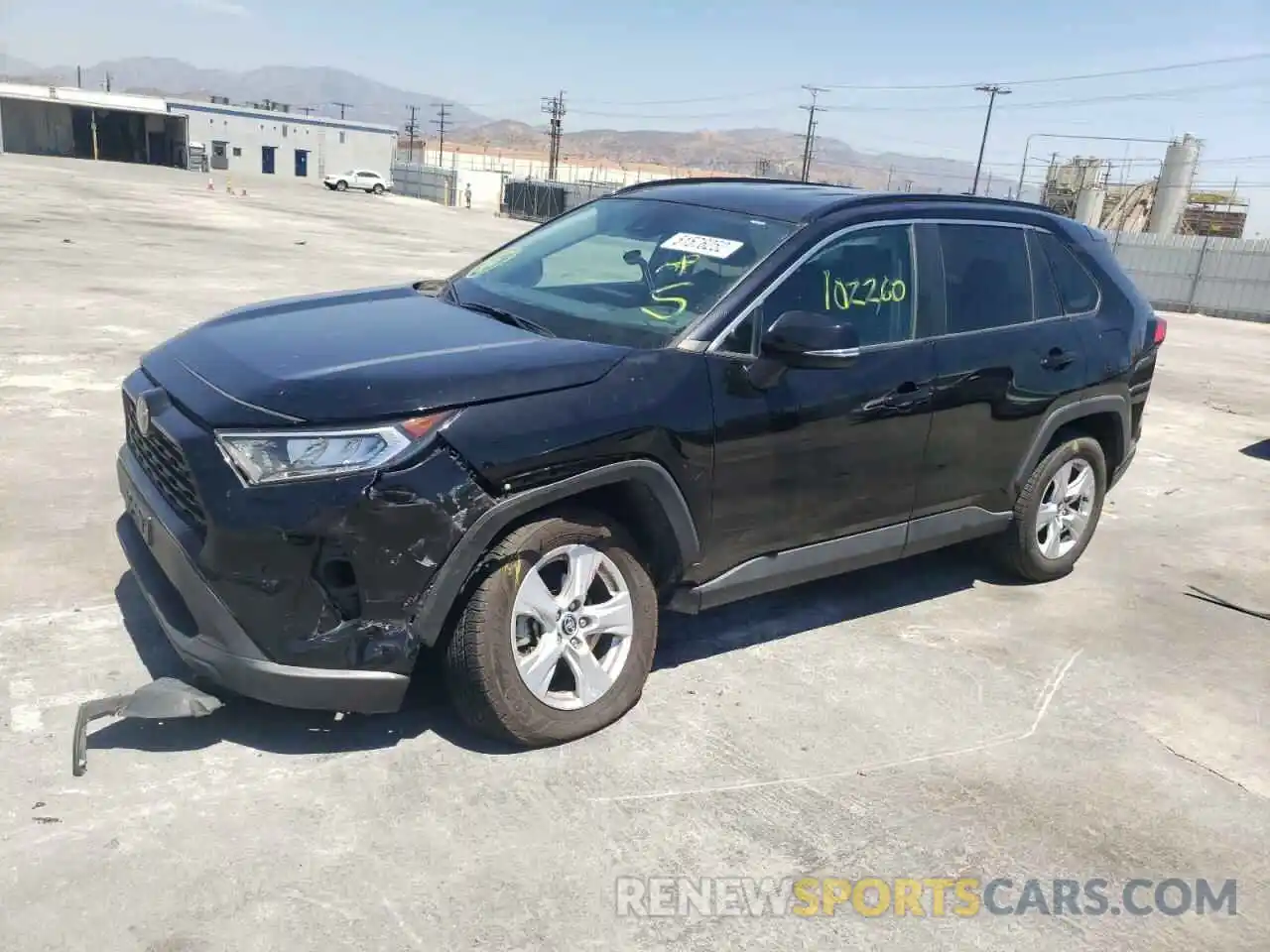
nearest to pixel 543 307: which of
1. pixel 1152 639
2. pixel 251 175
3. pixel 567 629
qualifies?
pixel 567 629

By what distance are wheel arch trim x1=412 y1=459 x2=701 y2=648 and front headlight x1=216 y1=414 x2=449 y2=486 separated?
0.34 metres

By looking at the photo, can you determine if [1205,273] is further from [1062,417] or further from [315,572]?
[315,572]

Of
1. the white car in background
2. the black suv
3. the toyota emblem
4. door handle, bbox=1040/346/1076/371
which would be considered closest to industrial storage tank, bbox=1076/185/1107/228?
the white car in background

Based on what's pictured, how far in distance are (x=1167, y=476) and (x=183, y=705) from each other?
23.9 ft

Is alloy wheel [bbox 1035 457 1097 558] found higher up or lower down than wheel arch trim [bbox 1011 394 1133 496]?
lower down

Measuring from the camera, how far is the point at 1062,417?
4.91 metres

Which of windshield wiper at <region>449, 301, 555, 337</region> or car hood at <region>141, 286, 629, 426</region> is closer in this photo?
car hood at <region>141, 286, 629, 426</region>

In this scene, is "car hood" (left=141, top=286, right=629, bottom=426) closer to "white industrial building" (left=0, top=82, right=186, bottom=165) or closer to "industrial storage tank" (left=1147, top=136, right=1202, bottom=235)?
"industrial storage tank" (left=1147, top=136, right=1202, bottom=235)

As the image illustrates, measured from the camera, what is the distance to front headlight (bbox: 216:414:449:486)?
113 inches

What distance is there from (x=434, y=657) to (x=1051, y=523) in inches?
131

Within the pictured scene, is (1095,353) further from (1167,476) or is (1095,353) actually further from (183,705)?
(183,705)

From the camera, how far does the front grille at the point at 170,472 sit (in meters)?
3.01

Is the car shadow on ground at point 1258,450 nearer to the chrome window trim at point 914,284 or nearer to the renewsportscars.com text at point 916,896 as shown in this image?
the chrome window trim at point 914,284

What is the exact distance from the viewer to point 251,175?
71.9m
